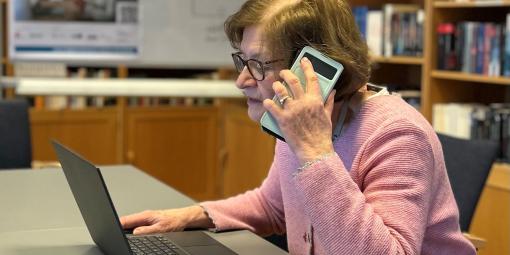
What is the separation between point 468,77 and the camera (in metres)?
3.29

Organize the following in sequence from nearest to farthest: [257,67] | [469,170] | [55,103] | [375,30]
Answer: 1. [257,67]
2. [469,170]
3. [375,30]
4. [55,103]

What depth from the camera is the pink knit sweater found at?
1217 mm

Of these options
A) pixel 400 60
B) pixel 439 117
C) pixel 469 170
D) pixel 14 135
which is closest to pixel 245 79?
pixel 469 170

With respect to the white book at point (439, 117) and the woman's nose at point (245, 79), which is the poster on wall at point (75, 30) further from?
the woman's nose at point (245, 79)

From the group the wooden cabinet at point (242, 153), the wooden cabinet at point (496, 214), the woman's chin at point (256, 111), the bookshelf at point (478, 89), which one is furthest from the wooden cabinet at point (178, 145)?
the woman's chin at point (256, 111)

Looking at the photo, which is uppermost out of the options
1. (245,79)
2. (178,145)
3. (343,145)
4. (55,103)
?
(245,79)

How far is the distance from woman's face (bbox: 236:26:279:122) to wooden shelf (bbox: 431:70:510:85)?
1932 millimetres

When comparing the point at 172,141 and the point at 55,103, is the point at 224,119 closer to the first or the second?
the point at 172,141

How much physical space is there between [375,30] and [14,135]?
1.87m

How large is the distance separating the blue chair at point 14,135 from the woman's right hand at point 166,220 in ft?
4.36

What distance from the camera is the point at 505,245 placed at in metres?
3.00

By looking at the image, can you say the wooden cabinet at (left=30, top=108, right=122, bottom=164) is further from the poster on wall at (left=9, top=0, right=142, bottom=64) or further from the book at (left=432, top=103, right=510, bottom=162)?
the book at (left=432, top=103, right=510, bottom=162)

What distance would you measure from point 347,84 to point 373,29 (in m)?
2.54

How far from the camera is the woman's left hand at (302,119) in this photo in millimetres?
1241
